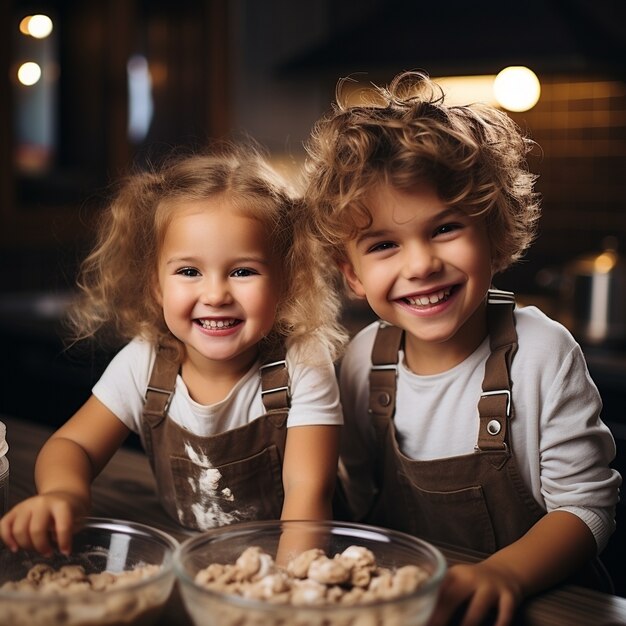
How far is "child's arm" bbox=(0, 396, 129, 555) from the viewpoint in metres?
0.82

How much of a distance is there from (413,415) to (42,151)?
9.62 feet

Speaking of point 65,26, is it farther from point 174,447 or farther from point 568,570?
point 568,570

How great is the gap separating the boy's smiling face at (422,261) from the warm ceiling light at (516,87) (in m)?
1.74

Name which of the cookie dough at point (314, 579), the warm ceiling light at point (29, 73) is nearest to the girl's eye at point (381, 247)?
the cookie dough at point (314, 579)

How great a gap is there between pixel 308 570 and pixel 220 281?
0.40m

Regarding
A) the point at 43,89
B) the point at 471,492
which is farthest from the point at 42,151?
the point at 471,492

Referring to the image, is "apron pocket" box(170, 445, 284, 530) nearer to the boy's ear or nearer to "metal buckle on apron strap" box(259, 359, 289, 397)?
"metal buckle on apron strap" box(259, 359, 289, 397)

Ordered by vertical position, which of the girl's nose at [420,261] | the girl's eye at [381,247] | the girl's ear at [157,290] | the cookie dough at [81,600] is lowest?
the cookie dough at [81,600]

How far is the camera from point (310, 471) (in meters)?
1.01

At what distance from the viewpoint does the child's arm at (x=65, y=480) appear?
82cm

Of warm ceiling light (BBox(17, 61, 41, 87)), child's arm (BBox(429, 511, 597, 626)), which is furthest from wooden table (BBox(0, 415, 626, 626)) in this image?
warm ceiling light (BBox(17, 61, 41, 87))

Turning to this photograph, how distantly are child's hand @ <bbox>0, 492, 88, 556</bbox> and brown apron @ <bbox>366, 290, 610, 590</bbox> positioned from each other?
434mm

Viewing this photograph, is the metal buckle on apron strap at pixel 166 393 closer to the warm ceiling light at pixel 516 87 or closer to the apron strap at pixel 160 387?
the apron strap at pixel 160 387

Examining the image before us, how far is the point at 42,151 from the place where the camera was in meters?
3.68
